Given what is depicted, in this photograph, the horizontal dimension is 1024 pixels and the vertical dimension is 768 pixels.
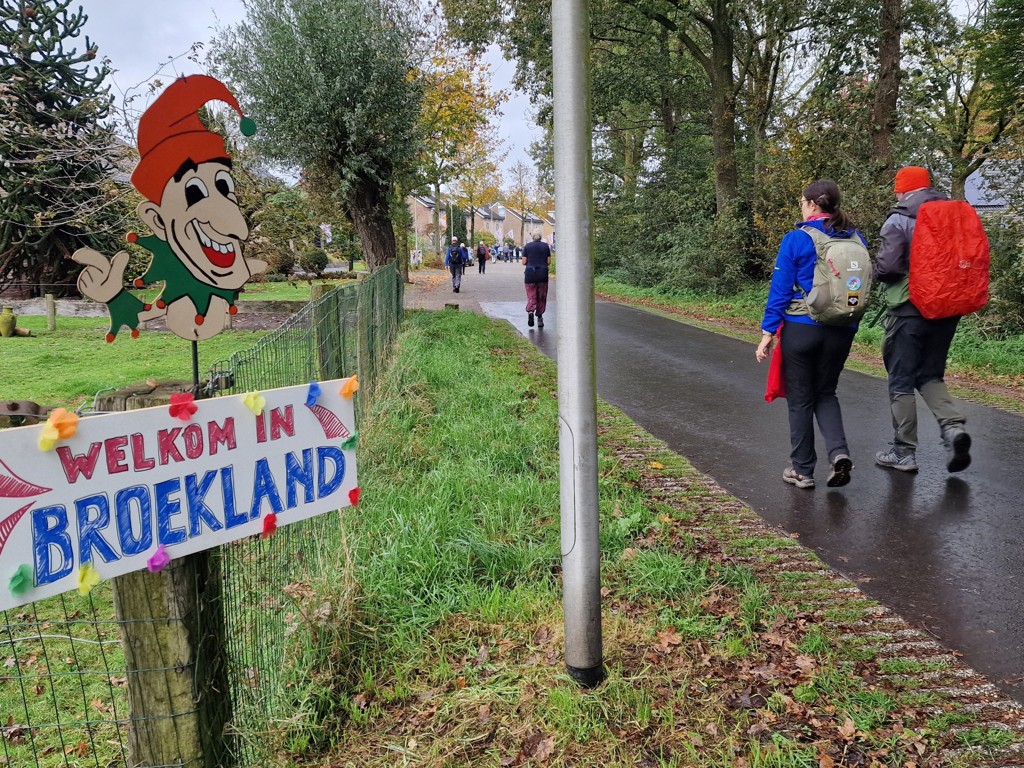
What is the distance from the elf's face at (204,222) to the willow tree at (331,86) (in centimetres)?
1027

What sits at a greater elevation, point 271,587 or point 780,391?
point 780,391

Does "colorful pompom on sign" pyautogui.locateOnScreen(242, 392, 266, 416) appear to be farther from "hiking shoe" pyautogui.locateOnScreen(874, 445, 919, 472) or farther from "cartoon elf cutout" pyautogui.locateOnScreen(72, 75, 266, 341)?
→ "hiking shoe" pyautogui.locateOnScreen(874, 445, 919, 472)

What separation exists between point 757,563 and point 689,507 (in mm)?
794

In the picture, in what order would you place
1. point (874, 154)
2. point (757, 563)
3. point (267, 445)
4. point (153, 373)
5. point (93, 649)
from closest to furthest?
point (267, 445), point (757, 563), point (93, 649), point (153, 373), point (874, 154)

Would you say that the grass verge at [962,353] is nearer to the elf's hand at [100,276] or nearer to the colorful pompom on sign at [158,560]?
the colorful pompom on sign at [158,560]

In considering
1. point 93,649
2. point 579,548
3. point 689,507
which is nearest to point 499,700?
point 579,548

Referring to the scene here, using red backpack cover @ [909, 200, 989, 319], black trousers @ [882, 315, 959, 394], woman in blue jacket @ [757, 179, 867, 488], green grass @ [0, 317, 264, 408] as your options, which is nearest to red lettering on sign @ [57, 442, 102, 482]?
woman in blue jacket @ [757, 179, 867, 488]

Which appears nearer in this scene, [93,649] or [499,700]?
[499,700]

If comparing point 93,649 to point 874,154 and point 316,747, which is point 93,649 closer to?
point 316,747

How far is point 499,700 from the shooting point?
102 inches

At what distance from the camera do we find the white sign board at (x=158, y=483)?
5.49 feet

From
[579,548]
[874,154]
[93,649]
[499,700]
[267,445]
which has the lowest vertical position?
[93,649]

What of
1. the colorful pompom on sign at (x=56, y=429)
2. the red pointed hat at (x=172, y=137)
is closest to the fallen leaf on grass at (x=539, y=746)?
the colorful pompom on sign at (x=56, y=429)

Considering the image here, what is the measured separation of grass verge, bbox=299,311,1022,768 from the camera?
2359 mm
